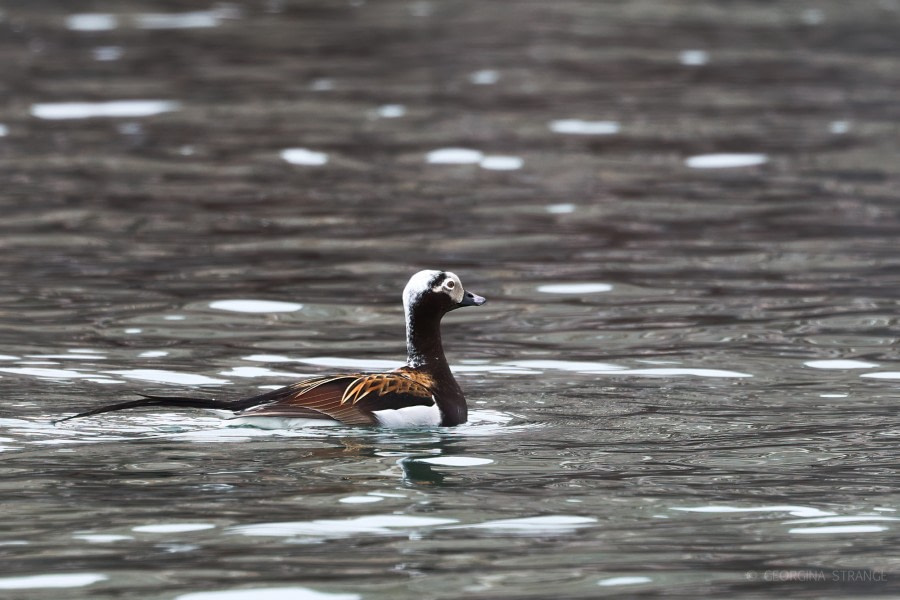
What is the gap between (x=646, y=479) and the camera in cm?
969

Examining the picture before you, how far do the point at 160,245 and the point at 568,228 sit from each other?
4446 mm

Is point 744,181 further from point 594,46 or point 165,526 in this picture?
point 165,526

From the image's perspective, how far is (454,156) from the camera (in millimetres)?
22953

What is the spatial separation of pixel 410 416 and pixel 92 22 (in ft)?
81.1

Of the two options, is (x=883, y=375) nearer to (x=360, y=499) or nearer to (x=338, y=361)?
(x=338, y=361)

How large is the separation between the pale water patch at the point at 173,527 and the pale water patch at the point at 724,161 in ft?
49.2

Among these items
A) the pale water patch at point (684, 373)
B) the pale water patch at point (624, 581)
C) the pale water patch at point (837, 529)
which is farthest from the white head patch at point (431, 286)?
the pale water patch at point (624, 581)

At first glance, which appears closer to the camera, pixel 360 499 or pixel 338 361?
pixel 360 499

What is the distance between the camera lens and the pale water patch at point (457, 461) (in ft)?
33.0

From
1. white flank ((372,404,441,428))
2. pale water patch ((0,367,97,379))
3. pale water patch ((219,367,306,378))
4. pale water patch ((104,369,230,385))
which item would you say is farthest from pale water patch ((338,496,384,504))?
pale water patch ((0,367,97,379))

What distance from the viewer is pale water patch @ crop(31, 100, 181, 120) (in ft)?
82.4

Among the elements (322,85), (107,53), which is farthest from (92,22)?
(322,85)

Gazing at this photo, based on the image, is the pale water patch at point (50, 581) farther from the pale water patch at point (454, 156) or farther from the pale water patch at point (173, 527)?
the pale water patch at point (454, 156)

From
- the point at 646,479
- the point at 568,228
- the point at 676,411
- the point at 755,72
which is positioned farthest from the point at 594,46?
the point at 646,479
